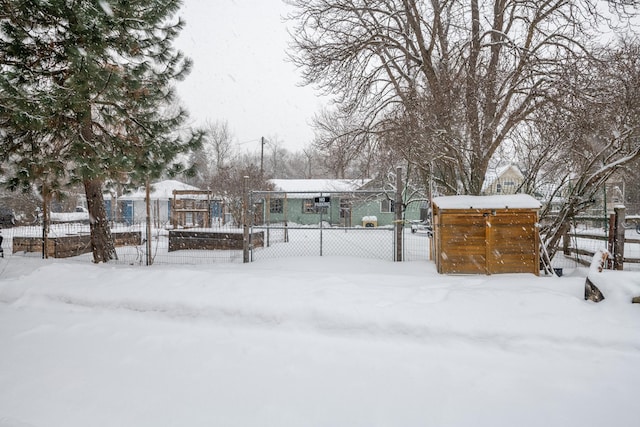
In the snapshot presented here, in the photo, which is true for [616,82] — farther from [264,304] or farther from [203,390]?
[203,390]

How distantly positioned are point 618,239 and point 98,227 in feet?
37.6

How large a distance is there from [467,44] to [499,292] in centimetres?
606

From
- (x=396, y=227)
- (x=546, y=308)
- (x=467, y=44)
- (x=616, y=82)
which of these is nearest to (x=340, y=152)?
(x=396, y=227)

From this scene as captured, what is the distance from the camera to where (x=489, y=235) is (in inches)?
252

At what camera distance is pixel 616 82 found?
22.9 feet

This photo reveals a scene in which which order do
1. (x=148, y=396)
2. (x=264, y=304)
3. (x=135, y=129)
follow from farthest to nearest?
(x=135, y=129)
(x=264, y=304)
(x=148, y=396)

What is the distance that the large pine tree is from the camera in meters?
5.55

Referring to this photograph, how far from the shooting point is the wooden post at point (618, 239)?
6.46 m

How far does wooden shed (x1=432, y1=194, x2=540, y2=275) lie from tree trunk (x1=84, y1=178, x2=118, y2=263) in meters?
8.15

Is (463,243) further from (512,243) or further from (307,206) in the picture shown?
(307,206)

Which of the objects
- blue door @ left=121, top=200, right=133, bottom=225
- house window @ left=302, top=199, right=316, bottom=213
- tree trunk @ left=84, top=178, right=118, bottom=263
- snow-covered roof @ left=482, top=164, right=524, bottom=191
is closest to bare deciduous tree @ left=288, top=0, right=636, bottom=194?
snow-covered roof @ left=482, top=164, right=524, bottom=191

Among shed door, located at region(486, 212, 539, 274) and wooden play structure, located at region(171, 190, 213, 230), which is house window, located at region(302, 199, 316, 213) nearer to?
wooden play structure, located at region(171, 190, 213, 230)

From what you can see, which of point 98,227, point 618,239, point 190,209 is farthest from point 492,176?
point 190,209

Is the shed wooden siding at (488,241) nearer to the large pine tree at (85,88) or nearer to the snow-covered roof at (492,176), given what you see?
the snow-covered roof at (492,176)
